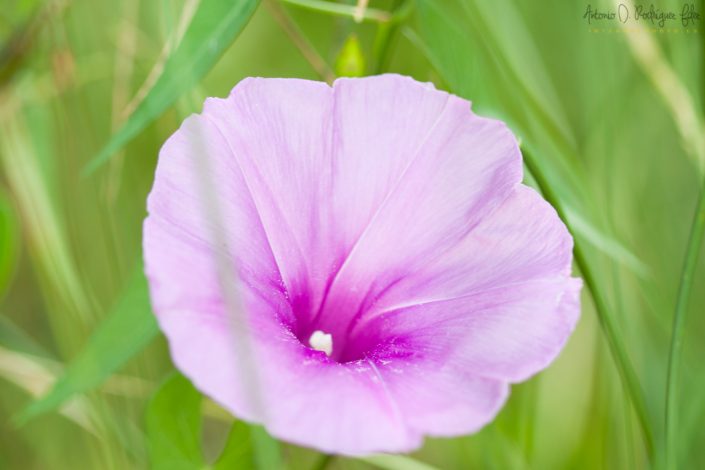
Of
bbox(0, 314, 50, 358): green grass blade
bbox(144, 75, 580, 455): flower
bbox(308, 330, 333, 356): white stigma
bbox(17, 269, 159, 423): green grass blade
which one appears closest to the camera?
bbox(144, 75, 580, 455): flower

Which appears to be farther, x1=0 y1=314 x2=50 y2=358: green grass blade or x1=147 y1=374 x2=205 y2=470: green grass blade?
x1=0 y1=314 x2=50 y2=358: green grass blade

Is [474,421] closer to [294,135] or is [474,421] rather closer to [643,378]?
[294,135]

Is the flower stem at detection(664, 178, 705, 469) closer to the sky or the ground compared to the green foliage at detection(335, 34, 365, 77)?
closer to the ground

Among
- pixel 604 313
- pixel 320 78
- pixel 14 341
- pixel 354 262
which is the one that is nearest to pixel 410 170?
pixel 354 262

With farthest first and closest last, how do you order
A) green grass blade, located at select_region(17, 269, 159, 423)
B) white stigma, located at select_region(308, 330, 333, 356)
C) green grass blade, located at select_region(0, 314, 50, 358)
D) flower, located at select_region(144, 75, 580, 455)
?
1. green grass blade, located at select_region(0, 314, 50, 358)
2. white stigma, located at select_region(308, 330, 333, 356)
3. green grass blade, located at select_region(17, 269, 159, 423)
4. flower, located at select_region(144, 75, 580, 455)

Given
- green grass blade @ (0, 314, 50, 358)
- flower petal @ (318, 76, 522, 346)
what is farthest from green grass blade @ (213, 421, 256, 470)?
green grass blade @ (0, 314, 50, 358)

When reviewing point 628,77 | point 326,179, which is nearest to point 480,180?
point 326,179

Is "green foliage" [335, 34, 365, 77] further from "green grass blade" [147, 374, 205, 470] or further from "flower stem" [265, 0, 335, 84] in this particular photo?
"green grass blade" [147, 374, 205, 470]

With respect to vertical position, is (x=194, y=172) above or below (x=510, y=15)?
below
